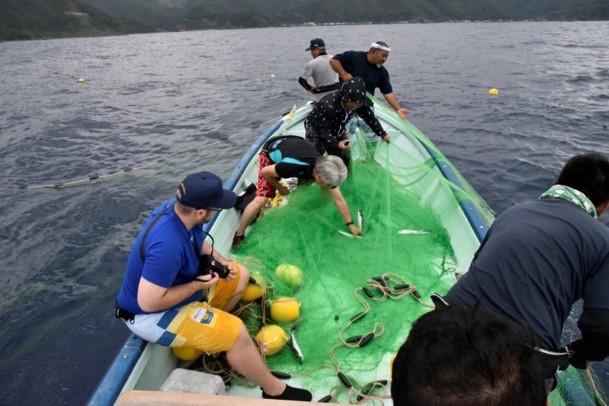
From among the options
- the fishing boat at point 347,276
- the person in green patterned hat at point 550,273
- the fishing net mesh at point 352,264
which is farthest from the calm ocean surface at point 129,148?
the person in green patterned hat at point 550,273

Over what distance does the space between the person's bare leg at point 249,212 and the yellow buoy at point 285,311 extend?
1.50 m

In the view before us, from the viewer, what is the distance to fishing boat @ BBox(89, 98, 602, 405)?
3.07 metres

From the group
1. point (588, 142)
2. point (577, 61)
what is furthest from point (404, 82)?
point (577, 61)

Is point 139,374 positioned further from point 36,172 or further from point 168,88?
point 168,88

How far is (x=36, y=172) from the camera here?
32.6 ft

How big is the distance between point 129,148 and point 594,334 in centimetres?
1223

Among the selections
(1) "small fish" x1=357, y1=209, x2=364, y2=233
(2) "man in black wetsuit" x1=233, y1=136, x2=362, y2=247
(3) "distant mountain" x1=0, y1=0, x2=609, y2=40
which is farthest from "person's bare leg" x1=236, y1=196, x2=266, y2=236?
(3) "distant mountain" x1=0, y1=0, x2=609, y2=40

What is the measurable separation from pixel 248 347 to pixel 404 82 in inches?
769

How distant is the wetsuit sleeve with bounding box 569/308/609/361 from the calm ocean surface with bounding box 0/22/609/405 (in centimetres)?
231

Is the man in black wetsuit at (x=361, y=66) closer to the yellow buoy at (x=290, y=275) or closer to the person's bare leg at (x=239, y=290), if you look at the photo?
the yellow buoy at (x=290, y=275)

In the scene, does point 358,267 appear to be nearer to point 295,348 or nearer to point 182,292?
point 295,348

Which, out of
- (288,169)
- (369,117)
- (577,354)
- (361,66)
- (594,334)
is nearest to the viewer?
(594,334)

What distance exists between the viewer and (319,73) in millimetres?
7570

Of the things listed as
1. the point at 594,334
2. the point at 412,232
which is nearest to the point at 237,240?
the point at 412,232
